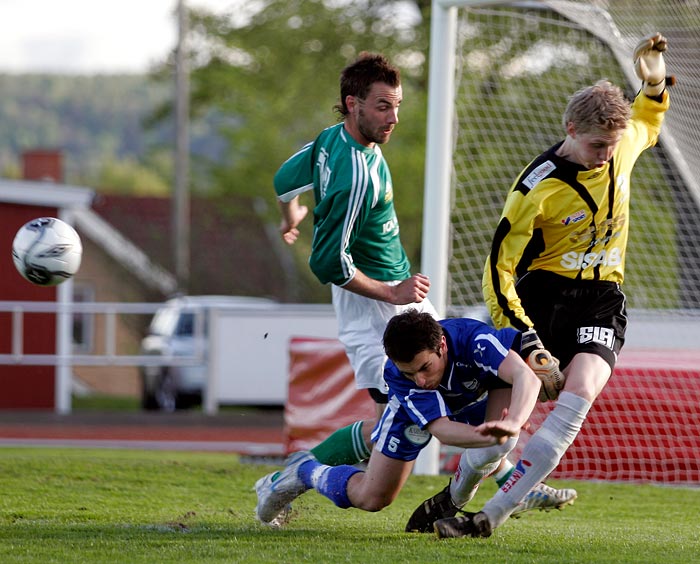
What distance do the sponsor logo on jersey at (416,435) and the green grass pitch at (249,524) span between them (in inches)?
17.5

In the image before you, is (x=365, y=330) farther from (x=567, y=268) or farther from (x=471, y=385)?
(x=567, y=268)

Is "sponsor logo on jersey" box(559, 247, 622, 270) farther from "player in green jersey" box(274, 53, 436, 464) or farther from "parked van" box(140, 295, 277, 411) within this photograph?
"parked van" box(140, 295, 277, 411)

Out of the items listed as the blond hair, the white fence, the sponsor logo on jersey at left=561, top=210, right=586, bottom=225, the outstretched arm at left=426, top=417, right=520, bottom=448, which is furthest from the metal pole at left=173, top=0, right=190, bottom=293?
the outstretched arm at left=426, top=417, right=520, bottom=448

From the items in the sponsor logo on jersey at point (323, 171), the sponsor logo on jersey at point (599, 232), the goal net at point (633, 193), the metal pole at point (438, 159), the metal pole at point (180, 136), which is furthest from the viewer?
the metal pole at point (180, 136)

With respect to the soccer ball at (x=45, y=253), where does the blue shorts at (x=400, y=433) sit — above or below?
below

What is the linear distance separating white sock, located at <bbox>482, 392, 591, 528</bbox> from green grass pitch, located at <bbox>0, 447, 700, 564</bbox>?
0.18 meters

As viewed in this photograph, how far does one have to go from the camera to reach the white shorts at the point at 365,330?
19.4ft

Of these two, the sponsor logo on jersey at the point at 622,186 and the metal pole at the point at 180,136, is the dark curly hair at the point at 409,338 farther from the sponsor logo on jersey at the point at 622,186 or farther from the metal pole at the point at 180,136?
the metal pole at the point at 180,136

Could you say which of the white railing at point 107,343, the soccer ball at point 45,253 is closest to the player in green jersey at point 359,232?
the soccer ball at point 45,253

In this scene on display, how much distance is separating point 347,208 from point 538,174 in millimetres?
892

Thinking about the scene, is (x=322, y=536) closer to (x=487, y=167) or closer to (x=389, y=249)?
(x=389, y=249)

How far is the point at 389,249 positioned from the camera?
5.98 meters

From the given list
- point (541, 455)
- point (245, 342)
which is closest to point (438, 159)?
point (541, 455)

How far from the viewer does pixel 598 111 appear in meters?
5.19
